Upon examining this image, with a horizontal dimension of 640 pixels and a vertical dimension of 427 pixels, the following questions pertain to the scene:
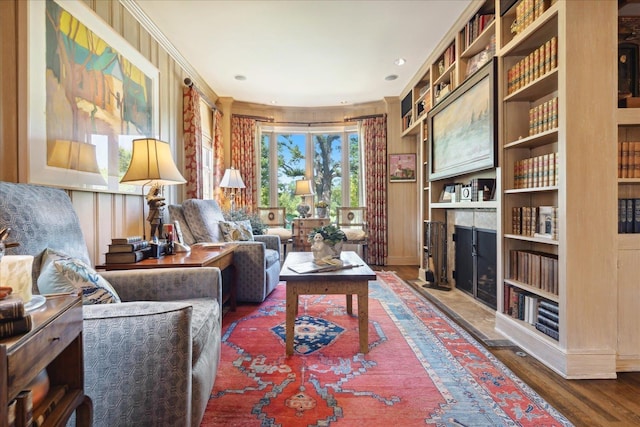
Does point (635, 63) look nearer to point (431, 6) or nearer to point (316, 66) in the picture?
point (431, 6)

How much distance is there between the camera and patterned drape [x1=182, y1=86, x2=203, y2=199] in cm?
369

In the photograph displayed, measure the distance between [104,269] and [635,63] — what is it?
3528 millimetres

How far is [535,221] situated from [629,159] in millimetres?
596

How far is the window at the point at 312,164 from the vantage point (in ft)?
18.4

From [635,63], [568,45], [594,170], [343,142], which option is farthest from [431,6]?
[343,142]

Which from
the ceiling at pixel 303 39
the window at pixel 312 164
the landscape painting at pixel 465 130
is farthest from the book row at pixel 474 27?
the window at pixel 312 164

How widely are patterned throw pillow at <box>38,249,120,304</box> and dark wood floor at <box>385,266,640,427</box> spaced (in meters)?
2.09

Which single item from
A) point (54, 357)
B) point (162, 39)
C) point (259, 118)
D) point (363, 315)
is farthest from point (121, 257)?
point (259, 118)

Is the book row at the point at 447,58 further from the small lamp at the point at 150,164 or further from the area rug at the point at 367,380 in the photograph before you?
the small lamp at the point at 150,164

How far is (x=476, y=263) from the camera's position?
10.2 ft

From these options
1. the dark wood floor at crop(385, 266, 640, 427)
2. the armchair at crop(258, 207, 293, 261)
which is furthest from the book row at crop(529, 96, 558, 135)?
the armchair at crop(258, 207, 293, 261)

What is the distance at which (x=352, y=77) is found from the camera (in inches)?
167

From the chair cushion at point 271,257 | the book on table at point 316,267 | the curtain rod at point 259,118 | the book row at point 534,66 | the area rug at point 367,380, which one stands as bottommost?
the area rug at point 367,380

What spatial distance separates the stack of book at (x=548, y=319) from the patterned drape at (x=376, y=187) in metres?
3.19
